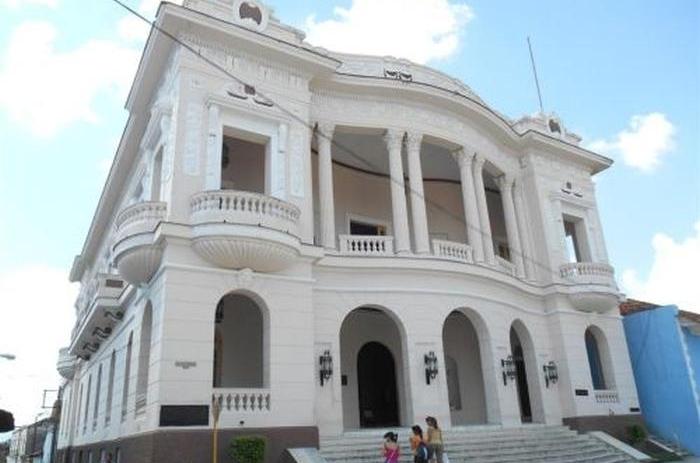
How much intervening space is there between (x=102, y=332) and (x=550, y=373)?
1563cm

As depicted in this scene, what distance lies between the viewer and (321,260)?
16.0 m

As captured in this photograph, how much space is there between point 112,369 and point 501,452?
12574 millimetres

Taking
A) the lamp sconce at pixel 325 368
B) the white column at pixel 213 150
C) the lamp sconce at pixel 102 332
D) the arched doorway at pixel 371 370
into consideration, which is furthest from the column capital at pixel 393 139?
the lamp sconce at pixel 102 332

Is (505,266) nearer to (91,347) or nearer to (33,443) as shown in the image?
(91,347)

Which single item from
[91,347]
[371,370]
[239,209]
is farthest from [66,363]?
[239,209]

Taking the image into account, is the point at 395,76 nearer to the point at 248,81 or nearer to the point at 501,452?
the point at 248,81

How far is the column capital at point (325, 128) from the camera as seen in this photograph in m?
17.8

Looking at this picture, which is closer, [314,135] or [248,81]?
[248,81]

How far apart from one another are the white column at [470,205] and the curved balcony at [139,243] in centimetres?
958

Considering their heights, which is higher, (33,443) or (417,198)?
(417,198)

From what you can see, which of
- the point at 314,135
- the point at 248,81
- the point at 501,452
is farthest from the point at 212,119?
the point at 501,452

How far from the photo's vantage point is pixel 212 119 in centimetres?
1506

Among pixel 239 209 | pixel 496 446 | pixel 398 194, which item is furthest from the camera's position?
pixel 398 194

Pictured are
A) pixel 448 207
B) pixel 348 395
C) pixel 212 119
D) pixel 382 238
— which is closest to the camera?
pixel 212 119
